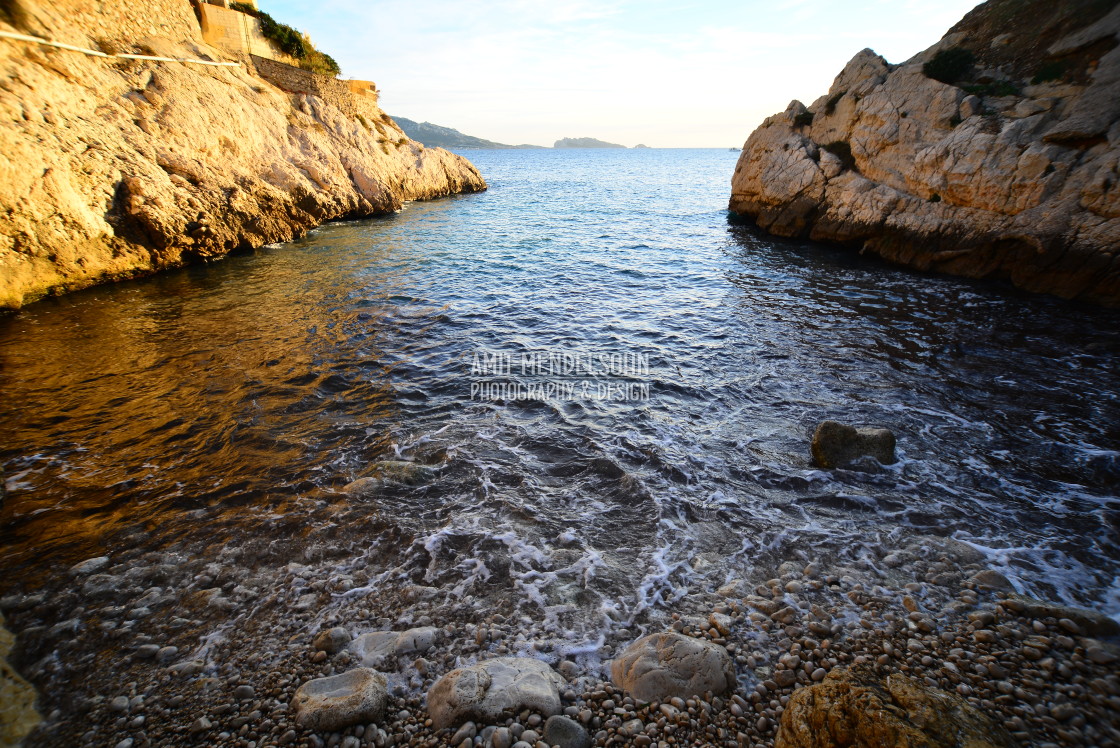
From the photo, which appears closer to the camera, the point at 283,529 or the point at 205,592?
the point at 205,592

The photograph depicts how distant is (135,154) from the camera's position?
17688 millimetres

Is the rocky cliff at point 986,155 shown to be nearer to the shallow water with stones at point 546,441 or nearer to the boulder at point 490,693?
the shallow water with stones at point 546,441

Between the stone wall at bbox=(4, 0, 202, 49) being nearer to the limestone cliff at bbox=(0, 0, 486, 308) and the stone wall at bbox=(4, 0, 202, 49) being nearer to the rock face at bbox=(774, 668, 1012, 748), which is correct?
the limestone cliff at bbox=(0, 0, 486, 308)

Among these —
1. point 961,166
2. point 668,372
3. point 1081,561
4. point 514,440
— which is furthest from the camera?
point 961,166

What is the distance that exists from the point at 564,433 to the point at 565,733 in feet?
18.3

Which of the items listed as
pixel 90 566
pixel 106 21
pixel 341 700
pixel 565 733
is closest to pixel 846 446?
pixel 565 733

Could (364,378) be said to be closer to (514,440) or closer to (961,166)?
(514,440)

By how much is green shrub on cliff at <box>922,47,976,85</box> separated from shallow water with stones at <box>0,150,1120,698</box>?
38.3 ft

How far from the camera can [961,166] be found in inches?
723

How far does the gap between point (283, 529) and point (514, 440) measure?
401cm

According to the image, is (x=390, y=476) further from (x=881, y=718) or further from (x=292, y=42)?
(x=292, y=42)

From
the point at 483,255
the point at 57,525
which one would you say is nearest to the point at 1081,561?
the point at 57,525

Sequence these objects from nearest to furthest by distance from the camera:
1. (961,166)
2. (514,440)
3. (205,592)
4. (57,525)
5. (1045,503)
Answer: (205,592)
(57,525)
(1045,503)
(514,440)
(961,166)

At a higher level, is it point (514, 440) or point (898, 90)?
point (898, 90)
